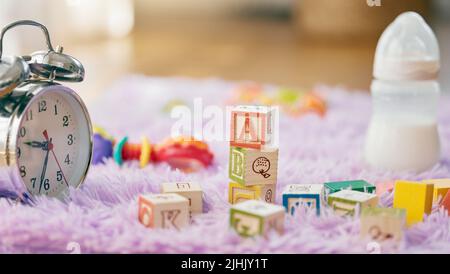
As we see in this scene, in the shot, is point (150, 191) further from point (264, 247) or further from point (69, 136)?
point (264, 247)

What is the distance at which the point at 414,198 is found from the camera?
103 cm

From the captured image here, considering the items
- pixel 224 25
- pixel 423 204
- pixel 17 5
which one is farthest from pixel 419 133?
pixel 224 25

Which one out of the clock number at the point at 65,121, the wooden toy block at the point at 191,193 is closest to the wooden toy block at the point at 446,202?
the wooden toy block at the point at 191,193

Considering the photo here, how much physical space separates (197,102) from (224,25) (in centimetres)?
233

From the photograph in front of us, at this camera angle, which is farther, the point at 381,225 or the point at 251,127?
the point at 251,127

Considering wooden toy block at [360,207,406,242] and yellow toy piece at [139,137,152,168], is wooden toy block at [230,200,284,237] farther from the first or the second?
yellow toy piece at [139,137,152,168]

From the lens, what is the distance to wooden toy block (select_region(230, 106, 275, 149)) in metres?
1.03

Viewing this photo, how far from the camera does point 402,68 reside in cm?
137

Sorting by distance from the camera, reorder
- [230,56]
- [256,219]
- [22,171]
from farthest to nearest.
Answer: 1. [230,56]
2. [22,171]
3. [256,219]

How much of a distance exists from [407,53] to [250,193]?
54 centimetres

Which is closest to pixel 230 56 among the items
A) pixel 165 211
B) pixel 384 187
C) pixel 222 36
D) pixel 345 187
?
pixel 222 36

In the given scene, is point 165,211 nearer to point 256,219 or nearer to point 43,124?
point 256,219

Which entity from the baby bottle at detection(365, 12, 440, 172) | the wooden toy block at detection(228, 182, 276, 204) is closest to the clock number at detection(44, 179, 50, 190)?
the wooden toy block at detection(228, 182, 276, 204)
